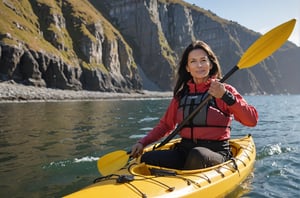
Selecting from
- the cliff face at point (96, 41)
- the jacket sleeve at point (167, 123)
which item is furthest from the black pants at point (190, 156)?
the cliff face at point (96, 41)

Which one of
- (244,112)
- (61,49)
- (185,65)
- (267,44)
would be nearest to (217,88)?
(244,112)

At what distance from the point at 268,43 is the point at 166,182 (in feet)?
12.1

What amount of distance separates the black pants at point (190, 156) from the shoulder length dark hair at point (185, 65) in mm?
984

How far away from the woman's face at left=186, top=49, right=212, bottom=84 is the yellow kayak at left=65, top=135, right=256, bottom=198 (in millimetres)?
1511

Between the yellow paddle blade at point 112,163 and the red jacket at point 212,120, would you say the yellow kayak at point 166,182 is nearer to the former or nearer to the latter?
the yellow paddle blade at point 112,163

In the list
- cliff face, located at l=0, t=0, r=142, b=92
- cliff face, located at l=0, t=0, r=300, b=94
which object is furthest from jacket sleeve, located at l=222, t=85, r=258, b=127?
cliff face, located at l=0, t=0, r=142, b=92

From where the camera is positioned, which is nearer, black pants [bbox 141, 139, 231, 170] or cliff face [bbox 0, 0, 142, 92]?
black pants [bbox 141, 139, 231, 170]

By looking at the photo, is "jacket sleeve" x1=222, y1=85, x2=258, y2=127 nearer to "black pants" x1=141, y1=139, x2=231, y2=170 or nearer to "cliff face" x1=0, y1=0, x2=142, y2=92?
"black pants" x1=141, y1=139, x2=231, y2=170

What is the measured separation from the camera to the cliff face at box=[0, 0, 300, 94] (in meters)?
53.4

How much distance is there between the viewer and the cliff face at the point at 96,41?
53.4 metres

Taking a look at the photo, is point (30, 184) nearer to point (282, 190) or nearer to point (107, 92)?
point (282, 190)

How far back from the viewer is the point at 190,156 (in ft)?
17.0

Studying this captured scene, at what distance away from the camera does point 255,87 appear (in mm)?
171750

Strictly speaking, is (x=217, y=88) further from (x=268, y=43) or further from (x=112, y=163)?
(x=268, y=43)
